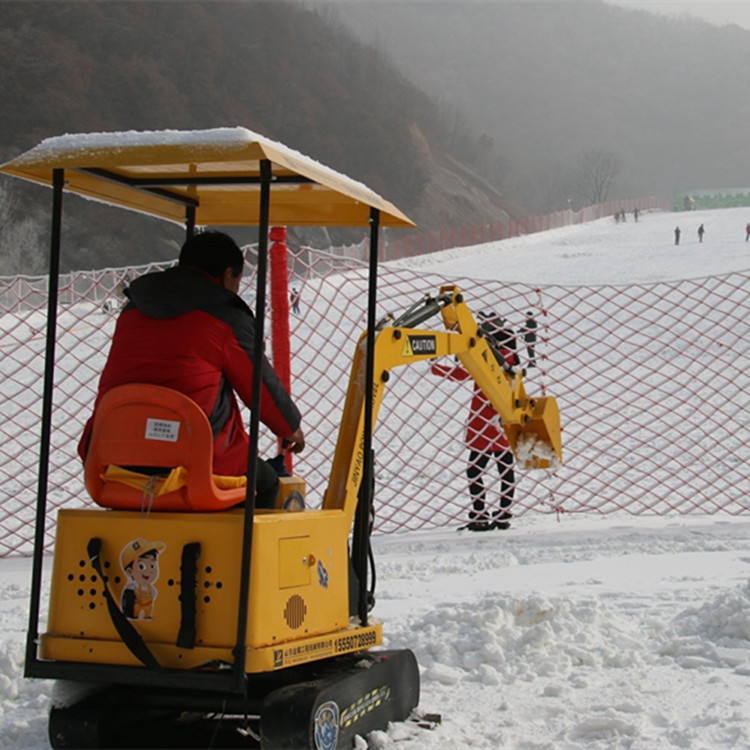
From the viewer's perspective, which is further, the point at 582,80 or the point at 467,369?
the point at 582,80

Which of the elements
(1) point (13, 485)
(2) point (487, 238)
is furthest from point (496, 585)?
(2) point (487, 238)

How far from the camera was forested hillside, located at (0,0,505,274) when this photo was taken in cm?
4381

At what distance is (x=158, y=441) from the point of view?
278 cm

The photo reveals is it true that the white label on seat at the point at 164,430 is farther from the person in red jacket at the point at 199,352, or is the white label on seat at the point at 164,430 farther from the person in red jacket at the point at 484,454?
the person in red jacket at the point at 484,454

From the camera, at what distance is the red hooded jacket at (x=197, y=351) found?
288cm

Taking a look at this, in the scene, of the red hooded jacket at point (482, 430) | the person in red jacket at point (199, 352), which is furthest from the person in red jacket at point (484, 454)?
the person in red jacket at point (199, 352)

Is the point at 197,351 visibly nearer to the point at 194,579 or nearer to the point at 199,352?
the point at 199,352

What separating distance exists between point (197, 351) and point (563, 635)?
196cm

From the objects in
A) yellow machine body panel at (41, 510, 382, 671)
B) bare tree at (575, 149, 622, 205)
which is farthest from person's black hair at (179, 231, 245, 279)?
bare tree at (575, 149, 622, 205)

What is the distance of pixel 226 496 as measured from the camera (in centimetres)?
285

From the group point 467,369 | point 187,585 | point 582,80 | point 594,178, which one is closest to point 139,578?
point 187,585

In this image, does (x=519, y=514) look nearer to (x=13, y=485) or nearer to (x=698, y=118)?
(x=13, y=485)

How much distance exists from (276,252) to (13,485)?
11.6ft

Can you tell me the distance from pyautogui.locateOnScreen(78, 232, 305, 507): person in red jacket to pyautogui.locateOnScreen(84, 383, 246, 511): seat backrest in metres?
0.09
